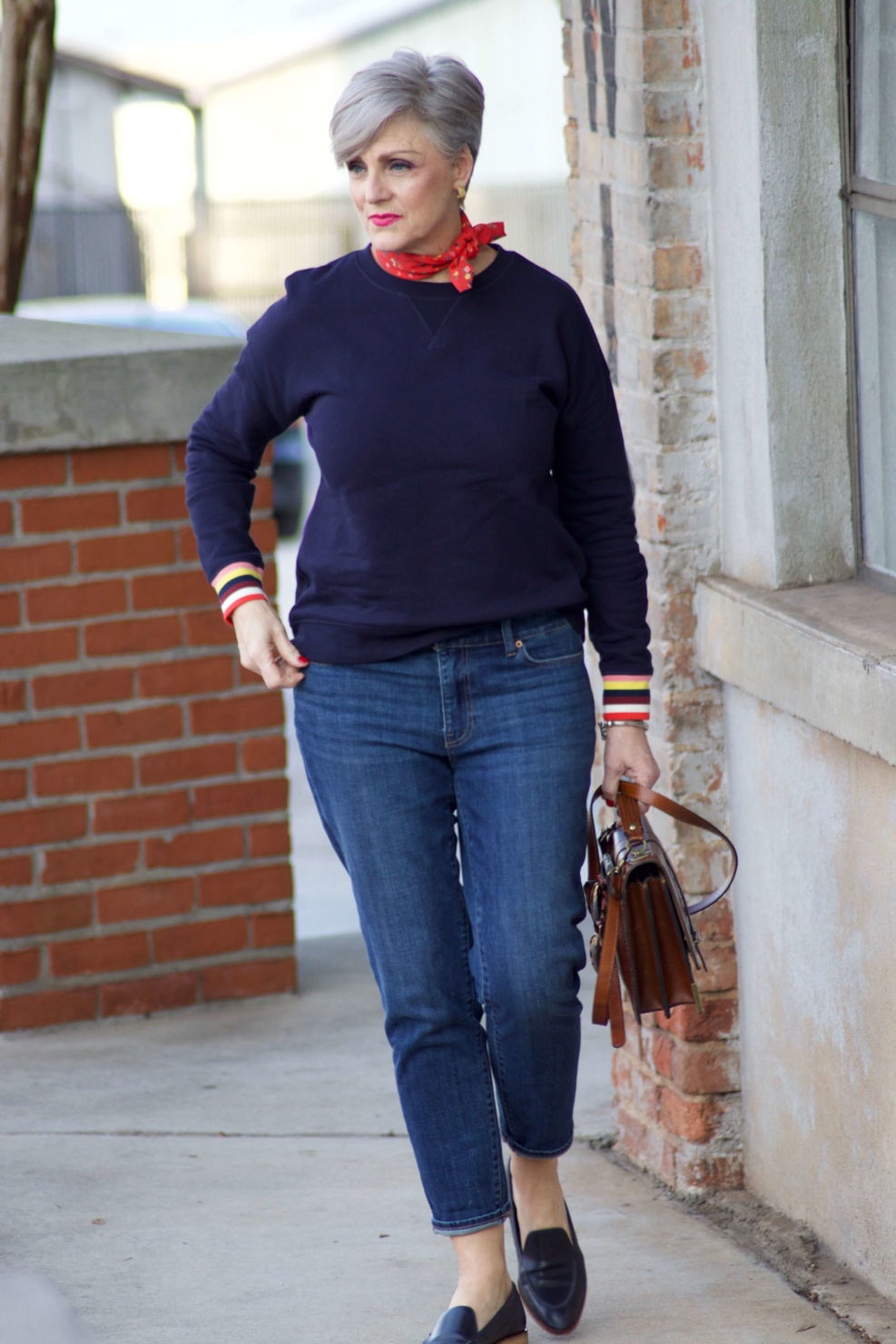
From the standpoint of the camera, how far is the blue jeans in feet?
8.52

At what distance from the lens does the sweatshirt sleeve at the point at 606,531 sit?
267cm

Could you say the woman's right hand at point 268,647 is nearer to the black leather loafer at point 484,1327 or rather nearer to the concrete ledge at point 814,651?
the concrete ledge at point 814,651

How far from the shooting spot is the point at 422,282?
258 centimetres

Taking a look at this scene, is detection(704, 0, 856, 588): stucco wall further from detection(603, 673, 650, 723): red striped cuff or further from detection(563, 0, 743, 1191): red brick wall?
detection(603, 673, 650, 723): red striped cuff

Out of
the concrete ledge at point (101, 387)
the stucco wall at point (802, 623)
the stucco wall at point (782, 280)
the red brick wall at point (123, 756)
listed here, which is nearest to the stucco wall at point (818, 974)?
the stucco wall at point (802, 623)

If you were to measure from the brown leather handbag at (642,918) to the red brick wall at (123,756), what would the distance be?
5.79 ft

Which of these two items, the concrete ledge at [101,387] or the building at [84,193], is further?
the building at [84,193]

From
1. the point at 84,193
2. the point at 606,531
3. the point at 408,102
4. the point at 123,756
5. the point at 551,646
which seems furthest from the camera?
the point at 84,193

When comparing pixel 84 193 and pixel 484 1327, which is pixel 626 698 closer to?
pixel 484 1327

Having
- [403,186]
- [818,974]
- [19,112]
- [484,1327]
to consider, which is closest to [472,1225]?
[484,1327]

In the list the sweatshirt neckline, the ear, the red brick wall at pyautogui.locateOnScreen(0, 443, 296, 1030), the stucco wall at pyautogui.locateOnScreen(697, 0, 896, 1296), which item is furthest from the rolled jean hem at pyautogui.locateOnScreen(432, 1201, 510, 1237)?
the red brick wall at pyautogui.locateOnScreen(0, 443, 296, 1030)

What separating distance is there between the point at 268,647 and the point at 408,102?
788 millimetres

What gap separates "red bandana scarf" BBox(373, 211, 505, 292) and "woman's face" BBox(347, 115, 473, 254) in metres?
0.02

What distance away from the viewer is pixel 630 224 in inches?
125
